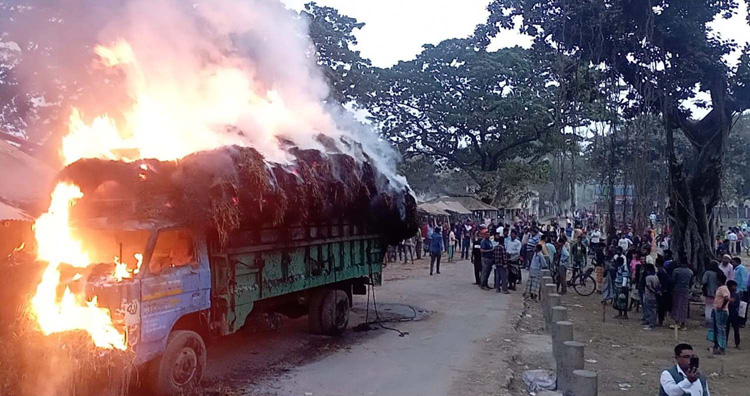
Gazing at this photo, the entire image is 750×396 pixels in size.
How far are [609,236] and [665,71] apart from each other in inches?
219

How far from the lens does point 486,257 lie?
1759 cm

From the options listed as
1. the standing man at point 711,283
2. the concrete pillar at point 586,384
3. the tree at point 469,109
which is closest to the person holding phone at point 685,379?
the concrete pillar at point 586,384

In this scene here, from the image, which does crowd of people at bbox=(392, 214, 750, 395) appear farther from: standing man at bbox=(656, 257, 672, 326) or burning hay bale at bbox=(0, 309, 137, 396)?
burning hay bale at bbox=(0, 309, 137, 396)

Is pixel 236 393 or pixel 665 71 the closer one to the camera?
pixel 236 393

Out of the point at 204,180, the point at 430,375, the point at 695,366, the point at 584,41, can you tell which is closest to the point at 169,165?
the point at 204,180

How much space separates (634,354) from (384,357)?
180 inches

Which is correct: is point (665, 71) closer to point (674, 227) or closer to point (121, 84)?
point (674, 227)

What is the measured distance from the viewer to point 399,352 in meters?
9.94

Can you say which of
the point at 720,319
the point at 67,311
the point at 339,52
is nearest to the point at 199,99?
the point at 67,311

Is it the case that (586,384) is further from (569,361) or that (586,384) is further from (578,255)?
(578,255)

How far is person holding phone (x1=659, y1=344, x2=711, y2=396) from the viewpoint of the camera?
19.1 feet

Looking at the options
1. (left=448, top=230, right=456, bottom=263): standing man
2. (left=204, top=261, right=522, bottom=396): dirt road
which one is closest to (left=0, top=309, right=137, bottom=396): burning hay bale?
(left=204, top=261, right=522, bottom=396): dirt road

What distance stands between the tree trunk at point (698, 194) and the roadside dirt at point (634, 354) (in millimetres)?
2261

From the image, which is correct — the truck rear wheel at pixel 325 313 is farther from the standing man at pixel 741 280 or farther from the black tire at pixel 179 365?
the standing man at pixel 741 280
